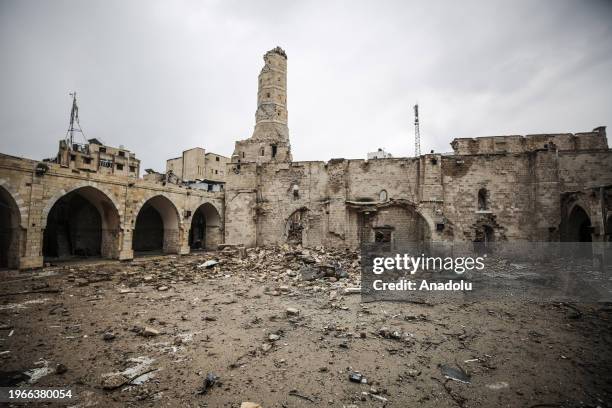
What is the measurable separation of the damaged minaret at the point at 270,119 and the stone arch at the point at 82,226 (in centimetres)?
1375

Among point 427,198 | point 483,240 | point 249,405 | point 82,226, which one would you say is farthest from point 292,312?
point 82,226

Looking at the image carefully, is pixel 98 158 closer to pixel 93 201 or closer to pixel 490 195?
pixel 93 201

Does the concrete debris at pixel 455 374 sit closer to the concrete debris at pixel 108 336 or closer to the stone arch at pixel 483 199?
the concrete debris at pixel 108 336

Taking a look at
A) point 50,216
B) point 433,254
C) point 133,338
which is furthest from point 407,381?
point 50,216

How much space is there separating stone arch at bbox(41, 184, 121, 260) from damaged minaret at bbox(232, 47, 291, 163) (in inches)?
541

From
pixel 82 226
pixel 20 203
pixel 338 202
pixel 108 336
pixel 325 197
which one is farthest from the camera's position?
pixel 82 226

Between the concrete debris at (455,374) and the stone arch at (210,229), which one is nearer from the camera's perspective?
the concrete debris at (455,374)

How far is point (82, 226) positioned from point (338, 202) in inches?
719

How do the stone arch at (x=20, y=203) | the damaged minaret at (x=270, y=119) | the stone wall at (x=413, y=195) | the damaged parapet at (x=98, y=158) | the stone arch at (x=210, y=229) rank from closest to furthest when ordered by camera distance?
the stone arch at (x=20, y=203)
the stone wall at (x=413, y=195)
the stone arch at (x=210, y=229)
the damaged parapet at (x=98, y=158)
the damaged minaret at (x=270, y=119)

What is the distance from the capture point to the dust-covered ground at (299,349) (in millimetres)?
3826

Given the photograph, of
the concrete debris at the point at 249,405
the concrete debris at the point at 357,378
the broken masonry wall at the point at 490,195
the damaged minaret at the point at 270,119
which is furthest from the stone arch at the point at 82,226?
the broken masonry wall at the point at 490,195

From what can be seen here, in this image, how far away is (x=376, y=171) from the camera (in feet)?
57.5

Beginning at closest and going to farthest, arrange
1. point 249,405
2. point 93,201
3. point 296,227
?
point 249,405
point 93,201
point 296,227

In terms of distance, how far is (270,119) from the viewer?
28.4 meters
